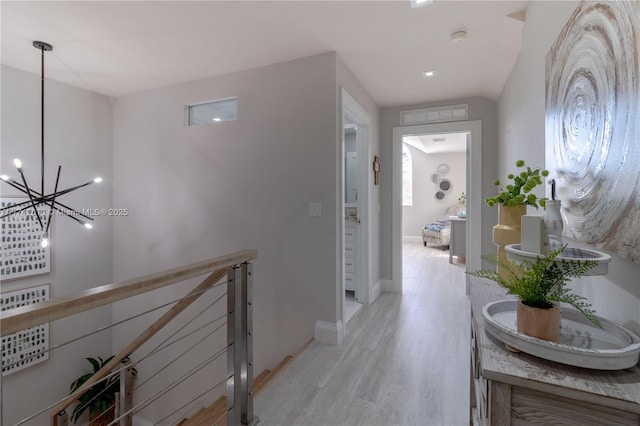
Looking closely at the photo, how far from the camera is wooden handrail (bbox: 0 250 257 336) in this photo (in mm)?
759

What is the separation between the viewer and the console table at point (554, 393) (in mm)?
611

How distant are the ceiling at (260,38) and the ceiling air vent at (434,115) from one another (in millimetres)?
403

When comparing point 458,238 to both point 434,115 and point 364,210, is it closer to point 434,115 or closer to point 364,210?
point 434,115

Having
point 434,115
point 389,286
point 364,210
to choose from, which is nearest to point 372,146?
point 364,210

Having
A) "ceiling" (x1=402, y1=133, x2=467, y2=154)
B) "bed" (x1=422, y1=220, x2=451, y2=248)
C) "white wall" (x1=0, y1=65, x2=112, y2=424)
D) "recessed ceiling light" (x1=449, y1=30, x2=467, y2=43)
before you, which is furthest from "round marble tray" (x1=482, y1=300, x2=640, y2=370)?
"bed" (x1=422, y1=220, x2=451, y2=248)

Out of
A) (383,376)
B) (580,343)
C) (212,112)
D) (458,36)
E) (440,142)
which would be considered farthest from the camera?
(440,142)

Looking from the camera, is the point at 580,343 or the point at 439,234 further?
A: the point at 439,234

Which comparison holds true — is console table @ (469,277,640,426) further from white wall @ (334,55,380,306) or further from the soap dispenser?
white wall @ (334,55,380,306)

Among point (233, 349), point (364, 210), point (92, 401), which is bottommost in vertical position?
point (92, 401)

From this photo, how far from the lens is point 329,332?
8.71 ft

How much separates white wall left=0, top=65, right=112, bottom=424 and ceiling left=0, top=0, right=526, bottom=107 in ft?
1.16

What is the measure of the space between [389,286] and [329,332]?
5.57 feet

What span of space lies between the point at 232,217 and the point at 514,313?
2.68 meters

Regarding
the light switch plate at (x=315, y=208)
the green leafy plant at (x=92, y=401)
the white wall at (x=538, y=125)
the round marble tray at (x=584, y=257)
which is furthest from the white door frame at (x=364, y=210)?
the green leafy plant at (x=92, y=401)
